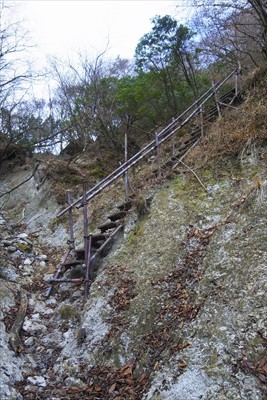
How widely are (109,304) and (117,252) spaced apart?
138 centimetres

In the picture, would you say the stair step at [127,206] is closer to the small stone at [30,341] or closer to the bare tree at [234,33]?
the small stone at [30,341]

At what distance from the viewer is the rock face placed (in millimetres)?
3262

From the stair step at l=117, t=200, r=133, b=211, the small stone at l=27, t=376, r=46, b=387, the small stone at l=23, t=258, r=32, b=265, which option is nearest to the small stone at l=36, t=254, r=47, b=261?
the small stone at l=23, t=258, r=32, b=265

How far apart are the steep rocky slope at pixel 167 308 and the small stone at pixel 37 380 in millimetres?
17

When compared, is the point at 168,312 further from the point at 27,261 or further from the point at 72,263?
the point at 27,261

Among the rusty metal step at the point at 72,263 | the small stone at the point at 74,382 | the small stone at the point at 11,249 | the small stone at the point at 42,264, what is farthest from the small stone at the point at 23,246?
the small stone at the point at 74,382

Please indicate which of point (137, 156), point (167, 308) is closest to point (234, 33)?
point (137, 156)

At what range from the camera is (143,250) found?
5.65 metres

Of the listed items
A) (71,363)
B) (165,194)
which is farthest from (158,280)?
(165,194)

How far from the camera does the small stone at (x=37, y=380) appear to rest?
392 cm

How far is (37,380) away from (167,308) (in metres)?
1.92

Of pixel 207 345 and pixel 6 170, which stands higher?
pixel 6 170

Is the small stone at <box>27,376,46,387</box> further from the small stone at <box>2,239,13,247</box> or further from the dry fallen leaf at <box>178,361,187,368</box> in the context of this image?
the small stone at <box>2,239,13,247</box>

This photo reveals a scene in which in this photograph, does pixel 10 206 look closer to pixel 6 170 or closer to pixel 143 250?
pixel 6 170
